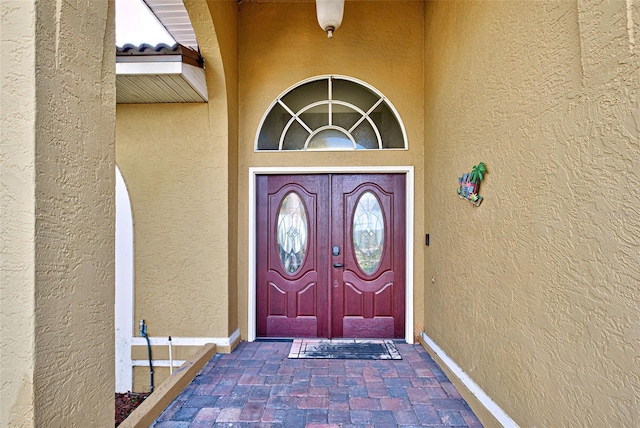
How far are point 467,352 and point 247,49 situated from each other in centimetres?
405

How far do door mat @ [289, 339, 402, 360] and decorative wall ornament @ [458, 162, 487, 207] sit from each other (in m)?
1.90

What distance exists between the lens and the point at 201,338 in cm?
374

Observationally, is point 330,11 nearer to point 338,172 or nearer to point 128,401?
point 338,172

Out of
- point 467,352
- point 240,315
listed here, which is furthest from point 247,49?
point 467,352

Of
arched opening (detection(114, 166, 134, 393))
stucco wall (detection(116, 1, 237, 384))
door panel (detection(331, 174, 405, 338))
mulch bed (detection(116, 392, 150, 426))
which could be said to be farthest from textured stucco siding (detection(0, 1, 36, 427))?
door panel (detection(331, 174, 405, 338))

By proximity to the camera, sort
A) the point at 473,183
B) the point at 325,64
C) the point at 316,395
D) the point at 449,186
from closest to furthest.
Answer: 1. the point at 473,183
2. the point at 316,395
3. the point at 449,186
4. the point at 325,64

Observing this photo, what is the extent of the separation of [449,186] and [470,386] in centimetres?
172

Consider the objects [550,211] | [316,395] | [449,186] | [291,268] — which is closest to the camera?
[550,211]

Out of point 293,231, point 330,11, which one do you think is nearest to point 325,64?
point 330,11

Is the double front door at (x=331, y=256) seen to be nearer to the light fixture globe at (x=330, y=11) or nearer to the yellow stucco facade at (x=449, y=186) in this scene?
the yellow stucco facade at (x=449, y=186)

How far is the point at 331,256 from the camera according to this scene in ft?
13.7

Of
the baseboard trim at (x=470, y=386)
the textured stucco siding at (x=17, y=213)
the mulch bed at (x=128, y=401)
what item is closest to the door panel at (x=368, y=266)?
the baseboard trim at (x=470, y=386)

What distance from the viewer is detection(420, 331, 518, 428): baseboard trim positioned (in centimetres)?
215

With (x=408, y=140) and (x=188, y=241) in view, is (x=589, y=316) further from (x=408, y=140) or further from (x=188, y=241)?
(x=188, y=241)
